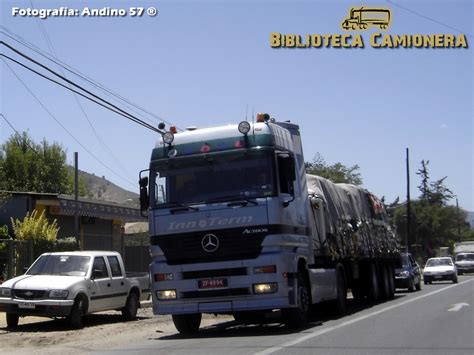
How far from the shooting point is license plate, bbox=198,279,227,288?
1238 centimetres

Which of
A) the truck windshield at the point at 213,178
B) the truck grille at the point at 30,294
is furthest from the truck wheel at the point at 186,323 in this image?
the truck grille at the point at 30,294

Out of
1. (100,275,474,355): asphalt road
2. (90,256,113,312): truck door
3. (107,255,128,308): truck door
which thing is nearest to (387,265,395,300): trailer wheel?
(100,275,474,355): asphalt road

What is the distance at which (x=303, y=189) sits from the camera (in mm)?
14359

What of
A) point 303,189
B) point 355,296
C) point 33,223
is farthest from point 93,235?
point 303,189

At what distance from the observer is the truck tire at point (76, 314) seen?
1507 centimetres

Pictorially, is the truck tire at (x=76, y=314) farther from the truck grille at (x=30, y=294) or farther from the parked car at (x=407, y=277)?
the parked car at (x=407, y=277)

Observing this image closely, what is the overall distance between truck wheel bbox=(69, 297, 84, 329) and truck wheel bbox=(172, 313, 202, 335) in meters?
2.52

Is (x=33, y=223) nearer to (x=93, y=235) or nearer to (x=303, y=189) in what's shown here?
(x=93, y=235)

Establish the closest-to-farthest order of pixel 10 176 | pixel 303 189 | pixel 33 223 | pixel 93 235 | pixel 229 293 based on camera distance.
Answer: pixel 229 293, pixel 303 189, pixel 33 223, pixel 93 235, pixel 10 176

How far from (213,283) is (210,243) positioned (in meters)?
0.71

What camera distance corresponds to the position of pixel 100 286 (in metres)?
16.3

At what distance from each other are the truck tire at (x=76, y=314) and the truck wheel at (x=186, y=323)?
8.28 feet

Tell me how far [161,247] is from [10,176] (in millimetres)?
39371

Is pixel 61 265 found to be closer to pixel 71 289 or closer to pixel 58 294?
pixel 71 289
